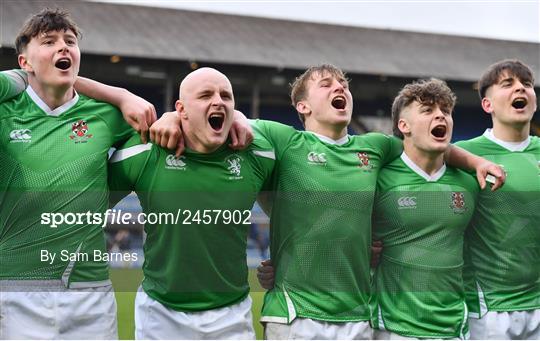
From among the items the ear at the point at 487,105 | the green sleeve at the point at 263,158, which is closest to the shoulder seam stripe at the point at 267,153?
the green sleeve at the point at 263,158

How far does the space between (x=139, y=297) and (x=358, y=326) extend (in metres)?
1.24

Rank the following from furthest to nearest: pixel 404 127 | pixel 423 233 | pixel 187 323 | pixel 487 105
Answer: pixel 487 105
pixel 404 127
pixel 423 233
pixel 187 323

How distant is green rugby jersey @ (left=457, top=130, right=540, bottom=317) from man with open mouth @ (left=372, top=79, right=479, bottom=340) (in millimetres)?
173

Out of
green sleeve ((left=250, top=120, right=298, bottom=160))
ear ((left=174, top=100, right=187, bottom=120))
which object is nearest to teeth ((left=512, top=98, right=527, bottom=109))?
green sleeve ((left=250, top=120, right=298, bottom=160))

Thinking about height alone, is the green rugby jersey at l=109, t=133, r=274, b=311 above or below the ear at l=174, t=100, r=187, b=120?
below

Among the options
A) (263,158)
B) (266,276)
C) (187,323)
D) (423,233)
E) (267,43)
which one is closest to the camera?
→ (187,323)

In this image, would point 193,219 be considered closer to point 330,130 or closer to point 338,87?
point 330,130

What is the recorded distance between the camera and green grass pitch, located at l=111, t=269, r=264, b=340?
4156mm

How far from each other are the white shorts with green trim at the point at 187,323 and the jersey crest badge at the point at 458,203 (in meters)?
1.44

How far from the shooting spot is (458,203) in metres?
4.52

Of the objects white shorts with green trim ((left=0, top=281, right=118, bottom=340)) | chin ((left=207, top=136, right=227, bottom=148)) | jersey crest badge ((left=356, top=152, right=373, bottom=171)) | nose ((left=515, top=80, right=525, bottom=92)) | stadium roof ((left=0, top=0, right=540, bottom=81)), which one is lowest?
white shorts with green trim ((left=0, top=281, right=118, bottom=340))

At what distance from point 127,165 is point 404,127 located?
1.75 m

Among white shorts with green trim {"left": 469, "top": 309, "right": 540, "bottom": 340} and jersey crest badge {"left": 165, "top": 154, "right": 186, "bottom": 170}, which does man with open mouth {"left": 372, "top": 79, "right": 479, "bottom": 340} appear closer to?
white shorts with green trim {"left": 469, "top": 309, "right": 540, "bottom": 340}

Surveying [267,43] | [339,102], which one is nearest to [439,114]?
[339,102]
